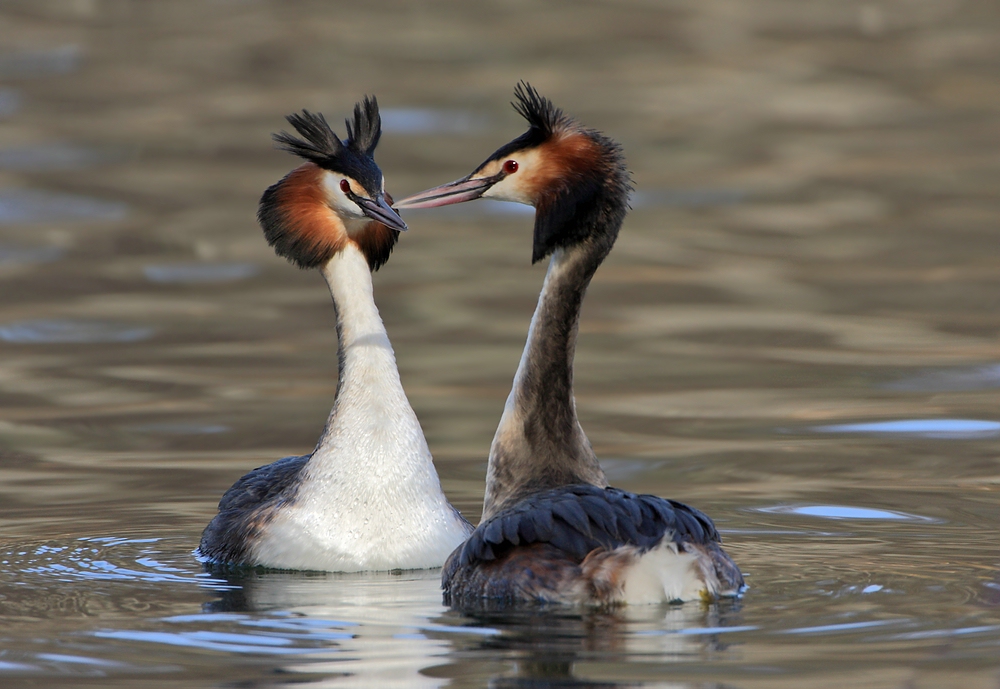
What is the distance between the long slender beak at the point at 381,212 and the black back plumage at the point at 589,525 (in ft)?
5.32

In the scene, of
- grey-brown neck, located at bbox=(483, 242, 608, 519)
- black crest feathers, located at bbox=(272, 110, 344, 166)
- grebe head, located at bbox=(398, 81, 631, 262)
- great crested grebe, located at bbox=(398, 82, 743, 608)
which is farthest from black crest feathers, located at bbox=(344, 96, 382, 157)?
grey-brown neck, located at bbox=(483, 242, 608, 519)

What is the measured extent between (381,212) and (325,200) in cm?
41

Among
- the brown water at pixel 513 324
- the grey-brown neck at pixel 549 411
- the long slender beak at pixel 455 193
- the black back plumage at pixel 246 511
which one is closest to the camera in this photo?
the brown water at pixel 513 324

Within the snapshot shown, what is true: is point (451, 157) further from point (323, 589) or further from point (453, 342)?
point (323, 589)

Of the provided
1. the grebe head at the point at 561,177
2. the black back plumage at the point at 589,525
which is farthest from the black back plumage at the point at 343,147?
the black back plumage at the point at 589,525

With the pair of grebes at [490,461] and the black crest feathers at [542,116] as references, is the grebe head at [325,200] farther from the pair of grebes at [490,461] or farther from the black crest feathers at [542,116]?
the black crest feathers at [542,116]

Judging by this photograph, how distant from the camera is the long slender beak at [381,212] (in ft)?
26.2

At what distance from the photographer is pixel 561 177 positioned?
7.66 metres

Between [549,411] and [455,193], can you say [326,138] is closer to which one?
[455,193]

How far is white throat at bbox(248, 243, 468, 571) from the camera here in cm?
795

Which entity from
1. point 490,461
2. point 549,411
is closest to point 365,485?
point 490,461

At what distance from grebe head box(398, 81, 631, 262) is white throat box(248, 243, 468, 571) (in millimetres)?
1020

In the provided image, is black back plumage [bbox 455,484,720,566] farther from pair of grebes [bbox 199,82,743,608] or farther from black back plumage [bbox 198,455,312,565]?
black back plumage [bbox 198,455,312,565]

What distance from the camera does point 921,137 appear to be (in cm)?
2259
